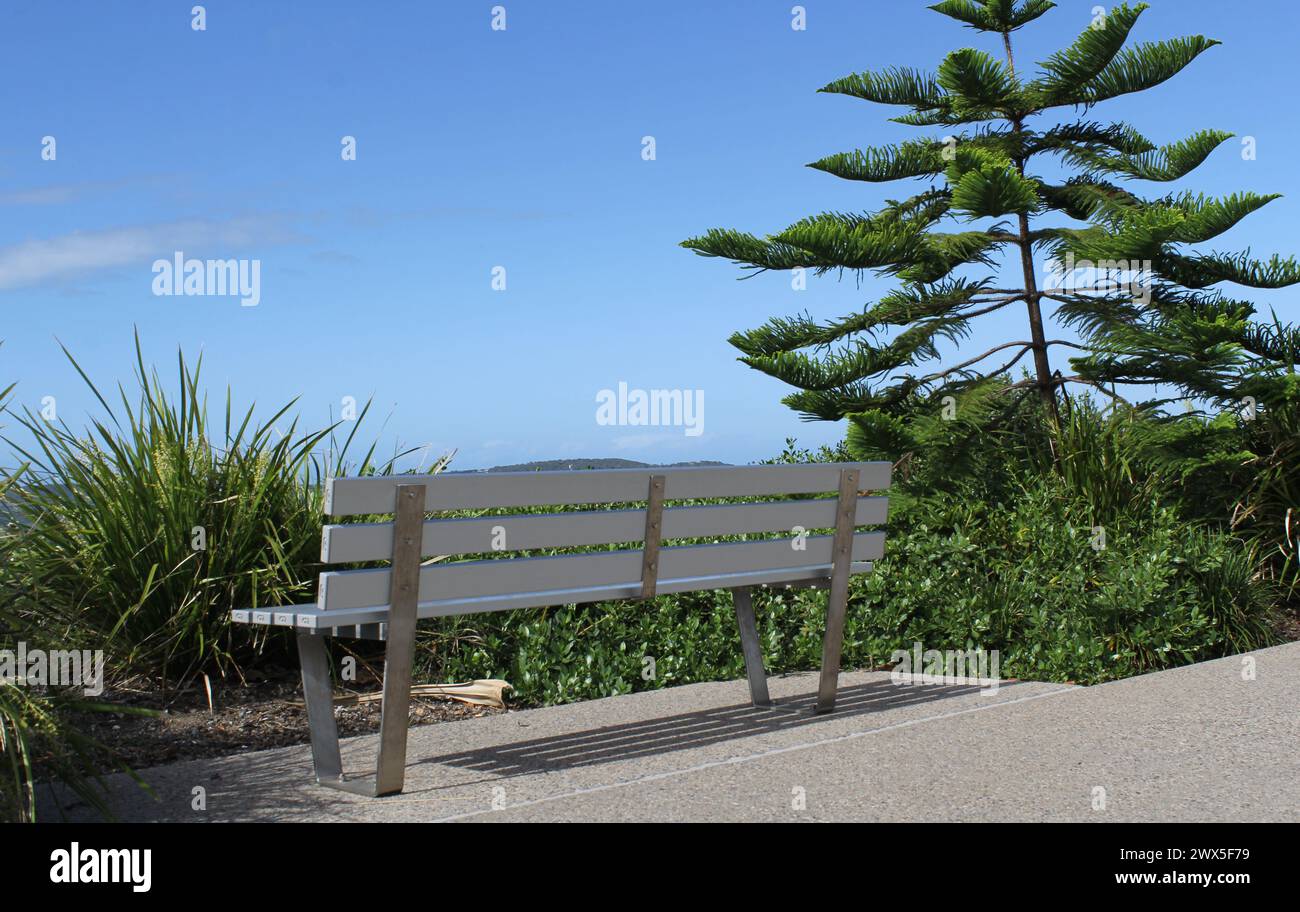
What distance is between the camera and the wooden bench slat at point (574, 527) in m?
4.34

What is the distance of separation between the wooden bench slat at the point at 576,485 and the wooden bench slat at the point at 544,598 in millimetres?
342

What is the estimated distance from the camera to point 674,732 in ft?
17.9

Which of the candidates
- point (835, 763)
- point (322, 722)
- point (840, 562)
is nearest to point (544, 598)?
point (322, 722)

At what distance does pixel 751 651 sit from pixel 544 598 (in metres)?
1.50

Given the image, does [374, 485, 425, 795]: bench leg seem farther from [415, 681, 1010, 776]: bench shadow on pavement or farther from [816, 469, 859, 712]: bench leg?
[816, 469, 859, 712]: bench leg

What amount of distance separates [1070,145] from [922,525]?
4.17m

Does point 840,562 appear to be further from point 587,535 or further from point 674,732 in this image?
point 587,535

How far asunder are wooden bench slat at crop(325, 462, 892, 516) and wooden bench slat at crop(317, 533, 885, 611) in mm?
221

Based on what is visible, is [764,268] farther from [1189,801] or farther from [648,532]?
[1189,801]

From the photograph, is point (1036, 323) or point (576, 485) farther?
point (1036, 323)

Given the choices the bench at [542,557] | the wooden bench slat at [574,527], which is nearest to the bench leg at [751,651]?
the bench at [542,557]

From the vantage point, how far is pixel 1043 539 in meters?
8.14

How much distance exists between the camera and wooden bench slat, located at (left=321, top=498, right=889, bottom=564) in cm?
434

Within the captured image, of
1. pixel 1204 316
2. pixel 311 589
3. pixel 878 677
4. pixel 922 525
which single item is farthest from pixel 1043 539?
pixel 311 589
